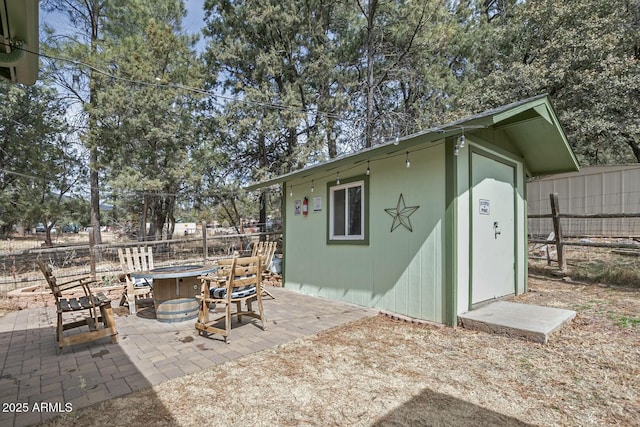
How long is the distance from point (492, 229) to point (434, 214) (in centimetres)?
121

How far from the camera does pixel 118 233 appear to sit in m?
14.3

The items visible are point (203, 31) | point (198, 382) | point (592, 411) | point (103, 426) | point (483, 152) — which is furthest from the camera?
point (203, 31)

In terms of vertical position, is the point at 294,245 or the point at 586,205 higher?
the point at 586,205

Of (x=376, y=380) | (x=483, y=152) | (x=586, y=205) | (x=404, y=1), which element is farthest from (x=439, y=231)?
(x=404, y=1)

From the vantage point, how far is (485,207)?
4.49 metres

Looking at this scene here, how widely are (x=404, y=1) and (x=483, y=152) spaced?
981 cm

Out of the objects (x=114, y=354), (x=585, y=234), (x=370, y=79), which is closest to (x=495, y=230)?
(x=114, y=354)

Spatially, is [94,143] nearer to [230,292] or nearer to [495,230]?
[230,292]

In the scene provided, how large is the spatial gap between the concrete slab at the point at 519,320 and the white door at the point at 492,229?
1.04ft

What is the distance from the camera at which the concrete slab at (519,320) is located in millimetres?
3406

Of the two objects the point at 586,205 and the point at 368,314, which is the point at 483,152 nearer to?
the point at 368,314

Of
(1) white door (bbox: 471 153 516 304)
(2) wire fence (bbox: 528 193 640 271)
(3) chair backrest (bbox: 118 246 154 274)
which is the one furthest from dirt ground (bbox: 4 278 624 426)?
(3) chair backrest (bbox: 118 246 154 274)

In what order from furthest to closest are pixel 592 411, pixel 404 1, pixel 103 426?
pixel 404 1 < pixel 592 411 < pixel 103 426

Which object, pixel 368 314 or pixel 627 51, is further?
pixel 627 51
